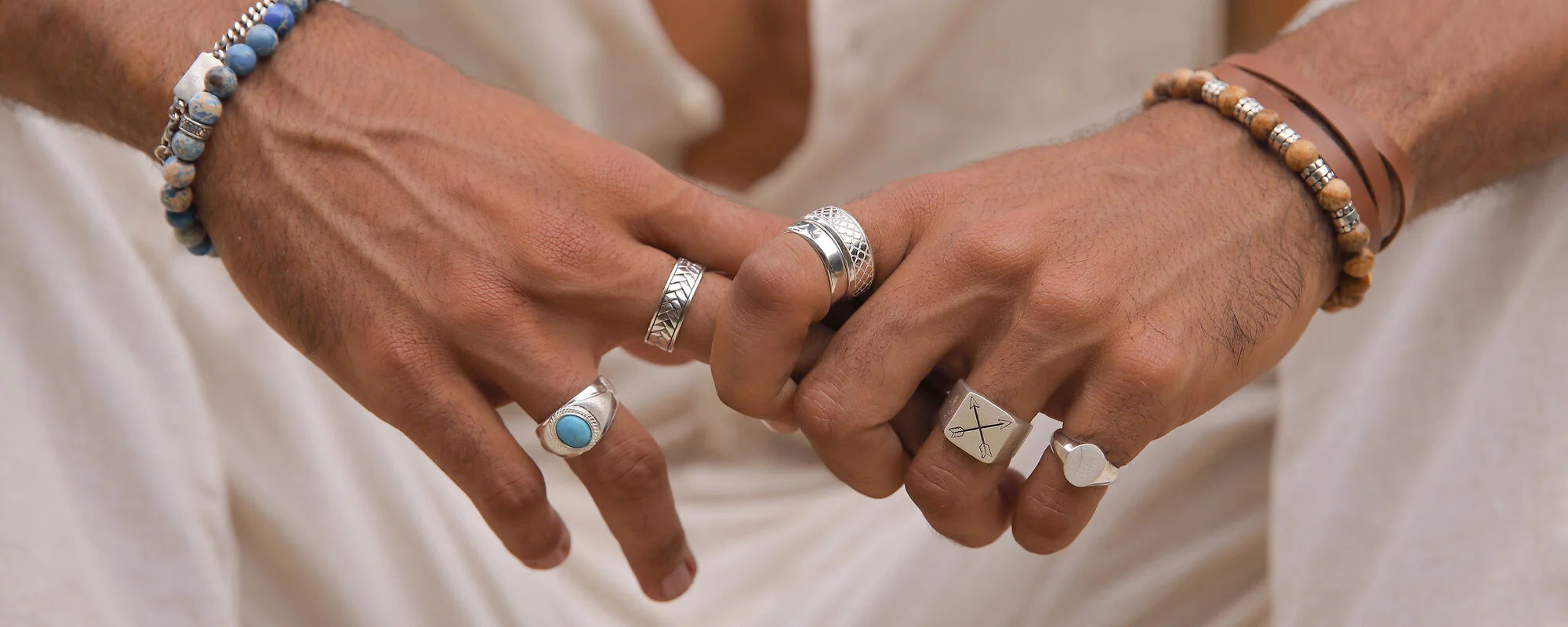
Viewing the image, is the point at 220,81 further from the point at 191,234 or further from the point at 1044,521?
the point at 1044,521

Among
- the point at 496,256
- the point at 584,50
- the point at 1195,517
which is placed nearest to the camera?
the point at 496,256

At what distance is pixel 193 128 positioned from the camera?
890mm

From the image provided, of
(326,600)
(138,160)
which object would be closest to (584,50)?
(138,160)

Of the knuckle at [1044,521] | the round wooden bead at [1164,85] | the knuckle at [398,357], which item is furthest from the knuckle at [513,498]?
the round wooden bead at [1164,85]

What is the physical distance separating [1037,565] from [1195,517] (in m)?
0.17

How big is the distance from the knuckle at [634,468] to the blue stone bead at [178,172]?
0.41 m

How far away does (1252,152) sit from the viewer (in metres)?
0.92

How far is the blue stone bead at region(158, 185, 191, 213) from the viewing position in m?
0.91

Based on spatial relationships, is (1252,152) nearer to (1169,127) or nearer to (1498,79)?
(1169,127)

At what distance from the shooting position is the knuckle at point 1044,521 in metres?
0.85

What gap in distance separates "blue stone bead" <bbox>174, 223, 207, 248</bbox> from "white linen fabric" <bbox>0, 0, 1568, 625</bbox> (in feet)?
0.40

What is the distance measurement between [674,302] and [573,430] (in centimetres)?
13

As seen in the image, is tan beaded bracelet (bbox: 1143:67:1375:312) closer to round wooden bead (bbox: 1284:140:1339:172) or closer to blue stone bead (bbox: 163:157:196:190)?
round wooden bead (bbox: 1284:140:1339:172)

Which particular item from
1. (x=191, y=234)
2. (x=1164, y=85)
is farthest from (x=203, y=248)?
(x=1164, y=85)
